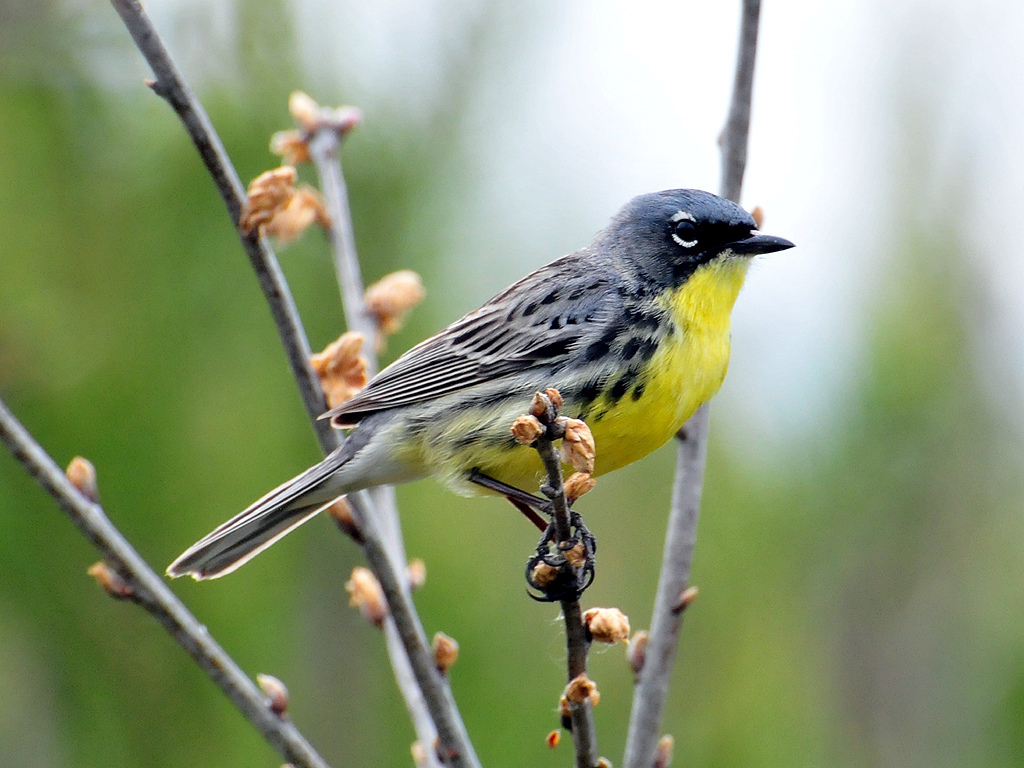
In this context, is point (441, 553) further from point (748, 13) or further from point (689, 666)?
point (748, 13)

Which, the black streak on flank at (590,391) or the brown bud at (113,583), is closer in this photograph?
the brown bud at (113,583)

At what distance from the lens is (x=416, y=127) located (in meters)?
4.38

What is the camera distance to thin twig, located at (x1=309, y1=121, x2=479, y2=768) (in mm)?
2404

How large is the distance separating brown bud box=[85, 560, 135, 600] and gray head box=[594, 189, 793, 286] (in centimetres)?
192

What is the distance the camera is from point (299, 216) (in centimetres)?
324

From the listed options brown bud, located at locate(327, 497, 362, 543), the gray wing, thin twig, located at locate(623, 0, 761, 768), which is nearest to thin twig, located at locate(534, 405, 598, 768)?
thin twig, located at locate(623, 0, 761, 768)

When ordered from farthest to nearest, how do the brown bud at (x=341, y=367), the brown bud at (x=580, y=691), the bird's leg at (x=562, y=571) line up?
the brown bud at (x=341, y=367) → the bird's leg at (x=562, y=571) → the brown bud at (x=580, y=691)

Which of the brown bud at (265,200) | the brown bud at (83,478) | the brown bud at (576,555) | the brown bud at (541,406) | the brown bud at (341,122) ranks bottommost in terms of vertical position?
the brown bud at (576,555)

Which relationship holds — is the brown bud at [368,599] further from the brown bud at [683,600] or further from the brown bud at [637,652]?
the brown bud at [683,600]

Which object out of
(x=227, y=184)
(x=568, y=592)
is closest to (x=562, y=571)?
(x=568, y=592)

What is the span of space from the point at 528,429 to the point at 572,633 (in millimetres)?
413

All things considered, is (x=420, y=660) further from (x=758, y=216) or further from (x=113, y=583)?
(x=758, y=216)

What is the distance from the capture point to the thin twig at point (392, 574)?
240cm

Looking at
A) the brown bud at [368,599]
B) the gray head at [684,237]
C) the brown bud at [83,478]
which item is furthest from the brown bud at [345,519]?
the gray head at [684,237]
